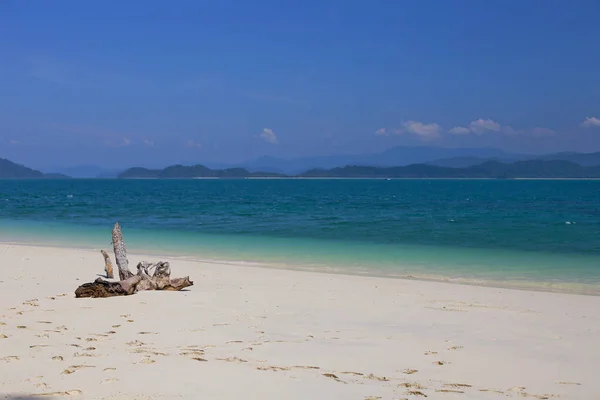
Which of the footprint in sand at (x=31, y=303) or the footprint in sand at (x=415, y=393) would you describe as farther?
the footprint in sand at (x=31, y=303)

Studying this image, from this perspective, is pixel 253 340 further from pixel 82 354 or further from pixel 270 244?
pixel 270 244

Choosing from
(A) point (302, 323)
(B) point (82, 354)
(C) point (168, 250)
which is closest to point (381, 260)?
(C) point (168, 250)

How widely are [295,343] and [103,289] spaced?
4549 millimetres

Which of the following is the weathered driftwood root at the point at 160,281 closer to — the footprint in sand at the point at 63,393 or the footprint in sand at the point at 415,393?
the footprint in sand at the point at 63,393

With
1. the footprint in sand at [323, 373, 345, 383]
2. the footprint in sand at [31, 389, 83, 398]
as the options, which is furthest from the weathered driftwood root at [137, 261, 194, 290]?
the footprint in sand at [323, 373, 345, 383]

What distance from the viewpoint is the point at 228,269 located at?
51.6 ft

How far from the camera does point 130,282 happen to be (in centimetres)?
1099

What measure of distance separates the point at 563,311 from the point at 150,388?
7.81 meters

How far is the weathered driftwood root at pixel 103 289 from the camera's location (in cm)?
1057

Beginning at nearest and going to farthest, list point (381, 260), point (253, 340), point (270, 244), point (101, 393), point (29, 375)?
point (101, 393) < point (29, 375) < point (253, 340) < point (381, 260) < point (270, 244)

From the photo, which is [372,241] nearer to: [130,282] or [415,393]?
[130,282]

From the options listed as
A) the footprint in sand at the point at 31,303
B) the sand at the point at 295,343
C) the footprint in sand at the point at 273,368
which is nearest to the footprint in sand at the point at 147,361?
the sand at the point at 295,343

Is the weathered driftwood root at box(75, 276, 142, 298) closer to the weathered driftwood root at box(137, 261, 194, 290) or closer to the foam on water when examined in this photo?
the weathered driftwood root at box(137, 261, 194, 290)

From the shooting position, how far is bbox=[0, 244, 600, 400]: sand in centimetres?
586
